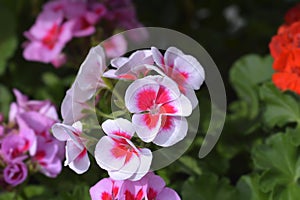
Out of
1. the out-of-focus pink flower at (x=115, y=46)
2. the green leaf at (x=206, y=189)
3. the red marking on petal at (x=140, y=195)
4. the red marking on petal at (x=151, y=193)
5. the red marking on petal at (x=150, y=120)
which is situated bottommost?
the green leaf at (x=206, y=189)

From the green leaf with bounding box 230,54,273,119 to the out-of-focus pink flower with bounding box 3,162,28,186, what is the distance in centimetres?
53

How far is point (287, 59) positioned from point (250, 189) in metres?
0.27

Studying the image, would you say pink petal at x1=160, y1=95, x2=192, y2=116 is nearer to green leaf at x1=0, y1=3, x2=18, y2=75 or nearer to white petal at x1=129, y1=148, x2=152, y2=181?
white petal at x1=129, y1=148, x2=152, y2=181

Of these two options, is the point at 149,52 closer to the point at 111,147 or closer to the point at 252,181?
the point at 111,147

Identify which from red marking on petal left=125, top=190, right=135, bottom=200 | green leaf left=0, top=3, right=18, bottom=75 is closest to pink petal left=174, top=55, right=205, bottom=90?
red marking on petal left=125, top=190, right=135, bottom=200

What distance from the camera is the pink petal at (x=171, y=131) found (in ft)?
3.21

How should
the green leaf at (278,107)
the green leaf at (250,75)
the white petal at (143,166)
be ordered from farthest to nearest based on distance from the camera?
1. the green leaf at (250,75)
2. the green leaf at (278,107)
3. the white petal at (143,166)

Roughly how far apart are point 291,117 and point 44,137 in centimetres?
50

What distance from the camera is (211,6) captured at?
213 centimetres

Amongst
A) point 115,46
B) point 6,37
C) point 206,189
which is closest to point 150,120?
point 206,189

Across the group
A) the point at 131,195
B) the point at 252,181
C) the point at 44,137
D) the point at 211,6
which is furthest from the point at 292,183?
the point at 211,6

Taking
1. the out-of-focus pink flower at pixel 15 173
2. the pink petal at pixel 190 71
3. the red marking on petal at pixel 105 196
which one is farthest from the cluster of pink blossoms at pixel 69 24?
the red marking on petal at pixel 105 196

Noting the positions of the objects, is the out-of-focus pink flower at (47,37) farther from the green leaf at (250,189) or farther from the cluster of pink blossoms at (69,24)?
the green leaf at (250,189)

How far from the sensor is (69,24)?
5.00 ft
